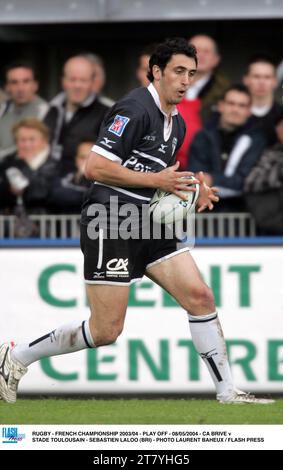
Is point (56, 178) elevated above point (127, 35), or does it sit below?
below

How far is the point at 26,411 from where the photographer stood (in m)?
7.90

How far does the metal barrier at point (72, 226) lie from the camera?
1101 cm

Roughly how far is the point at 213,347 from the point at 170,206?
1046mm

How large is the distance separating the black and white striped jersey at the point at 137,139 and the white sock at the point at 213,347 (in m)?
0.93

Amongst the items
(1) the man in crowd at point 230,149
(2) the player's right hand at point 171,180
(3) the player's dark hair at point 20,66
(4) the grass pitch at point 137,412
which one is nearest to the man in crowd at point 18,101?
(3) the player's dark hair at point 20,66

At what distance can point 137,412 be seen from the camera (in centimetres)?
794

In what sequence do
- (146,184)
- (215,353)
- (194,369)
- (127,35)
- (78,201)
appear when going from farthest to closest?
(127,35)
(78,201)
(194,369)
(215,353)
(146,184)

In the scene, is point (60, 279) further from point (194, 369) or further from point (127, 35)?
point (127, 35)

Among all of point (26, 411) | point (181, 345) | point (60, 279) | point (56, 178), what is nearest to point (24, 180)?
point (56, 178)

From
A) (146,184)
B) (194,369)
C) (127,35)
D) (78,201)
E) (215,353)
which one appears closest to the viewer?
(146,184)

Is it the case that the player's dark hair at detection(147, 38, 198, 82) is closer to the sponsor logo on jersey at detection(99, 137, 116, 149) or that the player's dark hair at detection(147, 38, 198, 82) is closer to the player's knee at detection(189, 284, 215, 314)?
the sponsor logo on jersey at detection(99, 137, 116, 149)

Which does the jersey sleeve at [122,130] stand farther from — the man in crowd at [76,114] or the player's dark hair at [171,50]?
the man in crowd at [76,114]

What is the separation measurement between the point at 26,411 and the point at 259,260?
248 centimetres

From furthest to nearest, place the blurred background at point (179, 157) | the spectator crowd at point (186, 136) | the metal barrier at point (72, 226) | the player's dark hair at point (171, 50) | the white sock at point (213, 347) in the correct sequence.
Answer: the metal barrier at point (72, 226) → the spectator crowd at point (186, 136) → the blurred background at point (179, 157) → the white sock at point (213, 347) → the player's dark hair at point (171, 50)
